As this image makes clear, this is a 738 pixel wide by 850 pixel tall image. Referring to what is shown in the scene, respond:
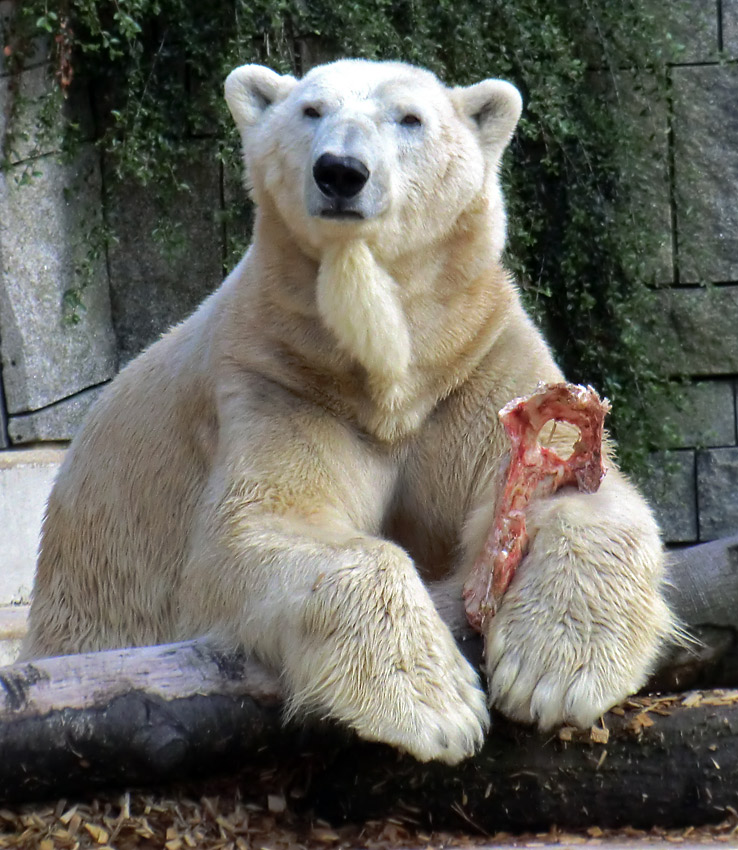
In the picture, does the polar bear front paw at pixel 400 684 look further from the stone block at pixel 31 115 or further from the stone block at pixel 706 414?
the stone block at pixel 706 414

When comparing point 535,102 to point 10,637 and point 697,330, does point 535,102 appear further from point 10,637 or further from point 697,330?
point 10,637

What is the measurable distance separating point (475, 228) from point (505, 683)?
114 centimetres

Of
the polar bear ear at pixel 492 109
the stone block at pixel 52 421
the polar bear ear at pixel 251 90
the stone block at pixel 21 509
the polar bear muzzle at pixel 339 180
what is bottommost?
the stone block at pixel 21 509

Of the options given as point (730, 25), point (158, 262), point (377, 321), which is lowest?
point (377, 321)

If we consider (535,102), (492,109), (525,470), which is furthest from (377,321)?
(535,102)

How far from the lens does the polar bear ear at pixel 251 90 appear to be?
3.12m

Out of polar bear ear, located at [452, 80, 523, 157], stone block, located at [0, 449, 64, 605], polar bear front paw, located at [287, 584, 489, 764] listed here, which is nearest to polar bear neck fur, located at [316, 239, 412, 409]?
polar bear ear, located at [452, 80, 523, 157]

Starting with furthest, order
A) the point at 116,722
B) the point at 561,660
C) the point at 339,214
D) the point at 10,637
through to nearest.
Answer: the point at 10,637
the point at 339,214
the point at 561,660
the point at 116,722

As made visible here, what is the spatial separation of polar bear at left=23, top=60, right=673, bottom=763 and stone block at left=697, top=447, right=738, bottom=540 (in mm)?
3100

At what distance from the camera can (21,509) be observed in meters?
5.21

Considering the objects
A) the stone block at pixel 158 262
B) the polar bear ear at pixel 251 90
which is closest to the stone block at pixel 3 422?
the stone block at pixel 158 262

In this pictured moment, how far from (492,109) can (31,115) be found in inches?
107

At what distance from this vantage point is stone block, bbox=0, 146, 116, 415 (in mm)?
5129

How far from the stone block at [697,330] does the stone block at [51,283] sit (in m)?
2.49
